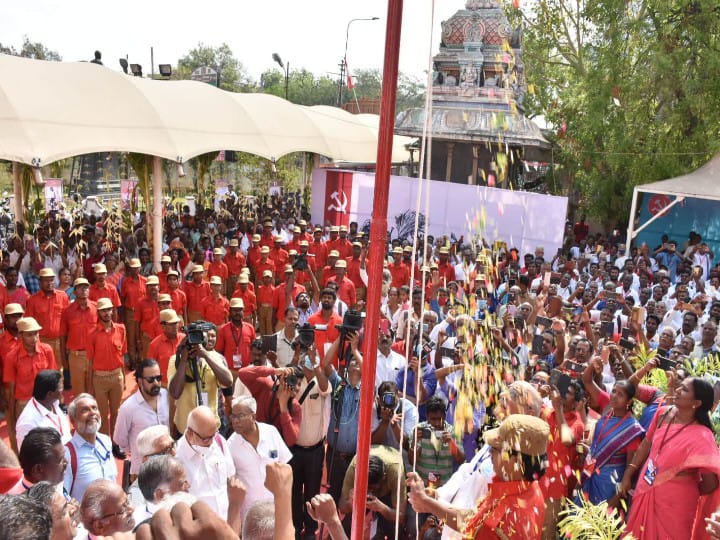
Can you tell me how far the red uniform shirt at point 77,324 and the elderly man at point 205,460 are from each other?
2917 mm

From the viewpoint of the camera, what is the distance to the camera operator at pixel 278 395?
4.19m

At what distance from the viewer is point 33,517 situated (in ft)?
6.59

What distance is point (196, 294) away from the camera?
7535 mm

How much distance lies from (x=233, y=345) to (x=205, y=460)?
8.52ft

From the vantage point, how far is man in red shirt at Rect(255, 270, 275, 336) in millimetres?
8250

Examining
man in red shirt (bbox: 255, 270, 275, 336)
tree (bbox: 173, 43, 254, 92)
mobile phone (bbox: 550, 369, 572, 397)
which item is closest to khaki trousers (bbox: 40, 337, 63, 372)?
man in red shirt (bbox: 255, 270, 275, 336)

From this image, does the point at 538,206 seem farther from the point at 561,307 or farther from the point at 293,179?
the point at 293,179

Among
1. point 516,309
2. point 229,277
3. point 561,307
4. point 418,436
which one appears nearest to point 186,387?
point 418,436

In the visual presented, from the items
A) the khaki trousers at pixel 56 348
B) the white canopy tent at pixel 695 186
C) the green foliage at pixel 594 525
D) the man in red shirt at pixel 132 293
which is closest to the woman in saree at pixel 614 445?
the green foliage at pixel 594 525

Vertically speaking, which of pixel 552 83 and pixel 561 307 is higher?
pixel 552 83

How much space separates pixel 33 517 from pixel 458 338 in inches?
167

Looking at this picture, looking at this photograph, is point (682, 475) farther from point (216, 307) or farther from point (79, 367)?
point (216, 307)

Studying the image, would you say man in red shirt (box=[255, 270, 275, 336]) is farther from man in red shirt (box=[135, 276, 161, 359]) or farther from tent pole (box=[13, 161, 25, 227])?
tent pole (box=[13, 161, 25, 227])

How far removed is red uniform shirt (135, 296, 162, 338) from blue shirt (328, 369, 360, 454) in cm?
300
